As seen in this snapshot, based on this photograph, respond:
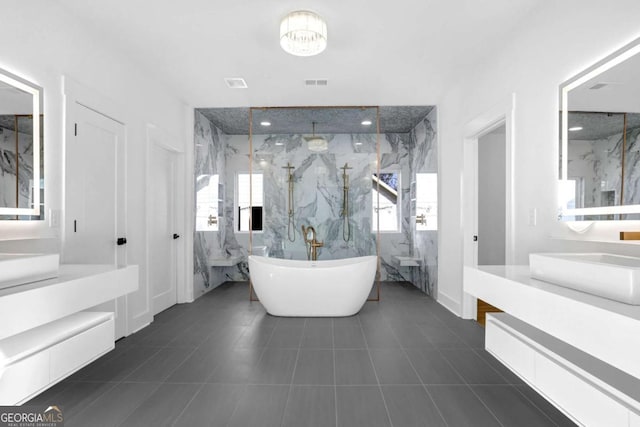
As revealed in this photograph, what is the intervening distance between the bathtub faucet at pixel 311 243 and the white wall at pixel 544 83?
2.35 metres

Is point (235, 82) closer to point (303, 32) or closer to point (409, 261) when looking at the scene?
point (303, 32)

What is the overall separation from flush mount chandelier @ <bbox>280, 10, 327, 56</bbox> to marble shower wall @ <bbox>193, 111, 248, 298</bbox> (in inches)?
100

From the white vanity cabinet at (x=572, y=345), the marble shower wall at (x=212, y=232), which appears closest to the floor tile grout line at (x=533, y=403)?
the white vanity cabinet at (x=572, y=345)

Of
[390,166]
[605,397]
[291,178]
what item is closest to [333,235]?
[291,178]

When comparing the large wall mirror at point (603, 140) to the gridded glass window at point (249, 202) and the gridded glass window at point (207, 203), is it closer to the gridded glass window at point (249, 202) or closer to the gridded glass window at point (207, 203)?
the gridded glass window at point (249, 202)

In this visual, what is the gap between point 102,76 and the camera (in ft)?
9.37

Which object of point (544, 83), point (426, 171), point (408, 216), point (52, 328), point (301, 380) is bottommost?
point (301, 380)

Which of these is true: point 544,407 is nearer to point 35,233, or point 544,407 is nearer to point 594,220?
point 594,220

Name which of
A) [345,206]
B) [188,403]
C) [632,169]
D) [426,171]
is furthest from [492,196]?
[188,403]

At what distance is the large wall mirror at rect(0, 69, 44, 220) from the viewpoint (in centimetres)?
196

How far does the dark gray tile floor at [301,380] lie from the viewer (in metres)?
1.87

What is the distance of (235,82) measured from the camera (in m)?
3.69

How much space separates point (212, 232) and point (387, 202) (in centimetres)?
271

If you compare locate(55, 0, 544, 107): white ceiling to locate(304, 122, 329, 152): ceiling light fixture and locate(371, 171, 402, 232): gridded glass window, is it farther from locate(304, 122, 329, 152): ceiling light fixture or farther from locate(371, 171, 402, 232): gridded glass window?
locate(371, 171, 402, 232): gridded glass window
